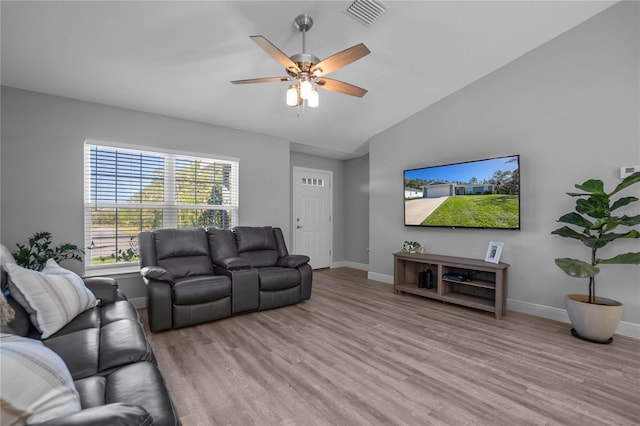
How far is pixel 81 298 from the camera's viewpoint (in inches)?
82.6

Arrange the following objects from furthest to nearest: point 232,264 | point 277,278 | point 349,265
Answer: point 349,265 → point 277,278 → point 232,264

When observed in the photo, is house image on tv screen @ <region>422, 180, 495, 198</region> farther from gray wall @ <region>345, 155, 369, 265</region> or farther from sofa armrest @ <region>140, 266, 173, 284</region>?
sofa armrest @ <region>140, 266, 173, 284</region>

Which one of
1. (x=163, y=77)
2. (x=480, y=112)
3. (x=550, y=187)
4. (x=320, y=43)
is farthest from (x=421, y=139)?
(x=163, y=77)

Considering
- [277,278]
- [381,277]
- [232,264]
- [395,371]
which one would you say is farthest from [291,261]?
[395,371]

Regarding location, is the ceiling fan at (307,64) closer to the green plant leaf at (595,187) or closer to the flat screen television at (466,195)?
the flat screen television at (466,195)

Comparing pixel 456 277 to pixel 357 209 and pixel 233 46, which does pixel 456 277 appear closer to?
pixel 357 209

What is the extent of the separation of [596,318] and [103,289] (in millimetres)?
4360

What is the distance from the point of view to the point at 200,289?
10.3ft

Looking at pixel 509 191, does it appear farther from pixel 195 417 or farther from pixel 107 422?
pixel 107 422

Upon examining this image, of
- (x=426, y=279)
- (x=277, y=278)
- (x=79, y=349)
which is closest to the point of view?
(x=79, y=349)

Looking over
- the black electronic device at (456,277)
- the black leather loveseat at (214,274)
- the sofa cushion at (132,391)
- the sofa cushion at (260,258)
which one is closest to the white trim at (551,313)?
the black electronic device at (456,277)

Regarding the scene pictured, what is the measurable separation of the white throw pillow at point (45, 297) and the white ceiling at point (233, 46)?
2.05 m

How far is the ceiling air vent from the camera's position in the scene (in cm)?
256

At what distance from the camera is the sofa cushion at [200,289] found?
304 centimetres
